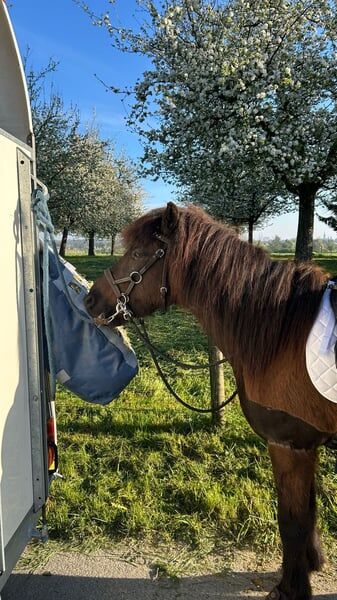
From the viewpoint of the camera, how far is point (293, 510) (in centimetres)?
196

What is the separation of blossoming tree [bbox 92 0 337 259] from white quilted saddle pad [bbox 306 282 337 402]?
7587 mm

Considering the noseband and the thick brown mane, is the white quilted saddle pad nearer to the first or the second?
the thick brown mane

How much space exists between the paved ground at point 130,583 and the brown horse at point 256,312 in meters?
0.20

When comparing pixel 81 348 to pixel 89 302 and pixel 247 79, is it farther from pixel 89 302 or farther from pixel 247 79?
pixel 247 79

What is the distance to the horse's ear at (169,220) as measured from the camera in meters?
2.00

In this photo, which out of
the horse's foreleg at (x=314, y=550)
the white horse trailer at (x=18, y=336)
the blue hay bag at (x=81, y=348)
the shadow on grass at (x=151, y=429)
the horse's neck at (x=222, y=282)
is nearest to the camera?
the white horse trailer at (x=18, y=336)

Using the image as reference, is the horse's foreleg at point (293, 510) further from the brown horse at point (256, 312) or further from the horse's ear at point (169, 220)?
the horse's ear at point (169, 220)

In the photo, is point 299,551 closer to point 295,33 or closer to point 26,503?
point 26,503

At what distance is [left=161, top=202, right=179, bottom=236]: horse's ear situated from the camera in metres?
2.00

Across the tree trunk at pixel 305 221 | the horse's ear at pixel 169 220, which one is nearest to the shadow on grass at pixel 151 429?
the horse's ear at pixel 169 220

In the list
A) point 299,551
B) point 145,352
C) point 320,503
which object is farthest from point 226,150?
point 299,551

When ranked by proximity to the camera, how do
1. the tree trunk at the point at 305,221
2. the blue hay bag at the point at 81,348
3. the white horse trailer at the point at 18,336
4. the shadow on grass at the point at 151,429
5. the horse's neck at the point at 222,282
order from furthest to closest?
the tree trunk at the point at 305,221, the shadow on grass at the point at 151,429, the blue hay bag at the point at 81,348, the horse's neck at the point at 222,282, the white horse trailer at the point at 18,336

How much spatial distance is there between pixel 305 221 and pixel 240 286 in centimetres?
1246

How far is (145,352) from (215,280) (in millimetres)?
4207
